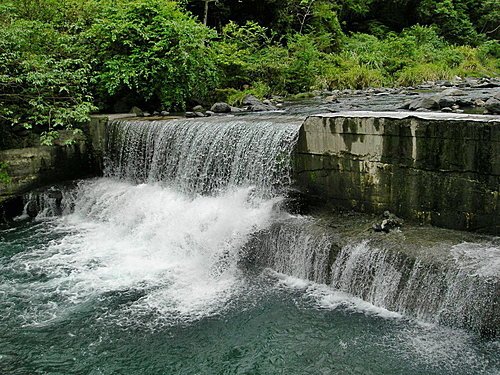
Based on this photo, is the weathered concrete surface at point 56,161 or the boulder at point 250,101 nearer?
the weathered concrete surface at point 56,161

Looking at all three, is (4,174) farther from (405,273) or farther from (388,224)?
(405,273)

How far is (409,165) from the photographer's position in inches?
274

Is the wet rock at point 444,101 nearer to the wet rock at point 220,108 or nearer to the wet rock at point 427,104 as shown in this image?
the wet rock at point 427,104

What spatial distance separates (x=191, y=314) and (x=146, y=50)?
9.16 meters

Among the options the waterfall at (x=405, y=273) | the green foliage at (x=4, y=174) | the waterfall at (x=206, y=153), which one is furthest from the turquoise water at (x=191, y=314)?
the green foliage at (x=4, y=174)

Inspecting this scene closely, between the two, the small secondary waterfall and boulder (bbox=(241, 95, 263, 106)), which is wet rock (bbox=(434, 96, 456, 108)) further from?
boulder (bbox=(241, 95, 263, 106))

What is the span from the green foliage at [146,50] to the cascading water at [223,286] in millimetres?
3031

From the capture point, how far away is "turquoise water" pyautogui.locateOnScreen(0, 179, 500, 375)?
5.20 m

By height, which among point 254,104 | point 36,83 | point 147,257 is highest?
point 36,83

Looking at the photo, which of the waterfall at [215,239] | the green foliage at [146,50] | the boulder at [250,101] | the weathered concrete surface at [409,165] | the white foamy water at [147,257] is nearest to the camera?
the waterfall at [215,239]

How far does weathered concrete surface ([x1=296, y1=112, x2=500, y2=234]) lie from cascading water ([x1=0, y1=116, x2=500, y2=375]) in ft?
2.00

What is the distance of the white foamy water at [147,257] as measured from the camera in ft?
22.1

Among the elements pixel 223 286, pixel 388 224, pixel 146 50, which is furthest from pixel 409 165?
pixel 146 50

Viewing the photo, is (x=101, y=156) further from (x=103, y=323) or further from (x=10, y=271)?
(x=103, y=323)
